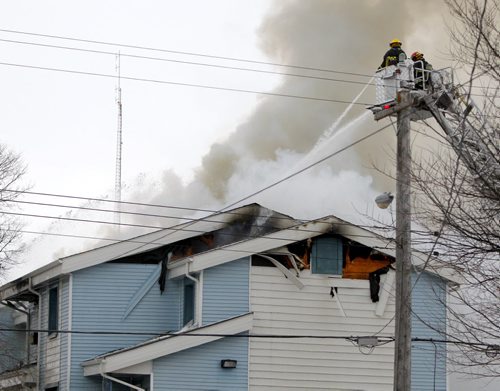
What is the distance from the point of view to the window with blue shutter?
26.7 m

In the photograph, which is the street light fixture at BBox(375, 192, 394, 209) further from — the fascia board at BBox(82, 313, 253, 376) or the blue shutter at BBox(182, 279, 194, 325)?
the blue shutter at BBox(182, 279, 194, 325)

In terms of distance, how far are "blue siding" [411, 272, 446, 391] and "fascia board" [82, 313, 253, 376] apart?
4.22 metres

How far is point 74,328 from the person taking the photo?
26.4m

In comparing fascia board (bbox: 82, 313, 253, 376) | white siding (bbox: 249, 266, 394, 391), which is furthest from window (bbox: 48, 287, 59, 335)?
white siding (bbox: 249, 266, 394, 391)

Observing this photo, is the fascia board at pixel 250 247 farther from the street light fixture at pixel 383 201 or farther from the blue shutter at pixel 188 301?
the street light fixture at pixel 383 201

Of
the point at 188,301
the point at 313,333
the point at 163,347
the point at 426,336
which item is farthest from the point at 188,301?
the point at 426,336

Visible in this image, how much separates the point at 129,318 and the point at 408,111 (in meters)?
10.8

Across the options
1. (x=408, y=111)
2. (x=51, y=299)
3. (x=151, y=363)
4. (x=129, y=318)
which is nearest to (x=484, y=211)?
(x=408, y=111)

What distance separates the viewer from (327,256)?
26.8 m

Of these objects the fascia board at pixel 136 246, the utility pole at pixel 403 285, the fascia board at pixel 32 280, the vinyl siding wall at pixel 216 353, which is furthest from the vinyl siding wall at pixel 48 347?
the utility pole at pixel 403 285

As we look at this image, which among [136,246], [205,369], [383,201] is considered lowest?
[205,369]

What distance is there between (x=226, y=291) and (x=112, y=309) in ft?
9.36

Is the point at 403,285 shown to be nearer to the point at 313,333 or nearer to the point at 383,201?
the point at 383,201

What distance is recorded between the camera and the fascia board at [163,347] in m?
24.4
